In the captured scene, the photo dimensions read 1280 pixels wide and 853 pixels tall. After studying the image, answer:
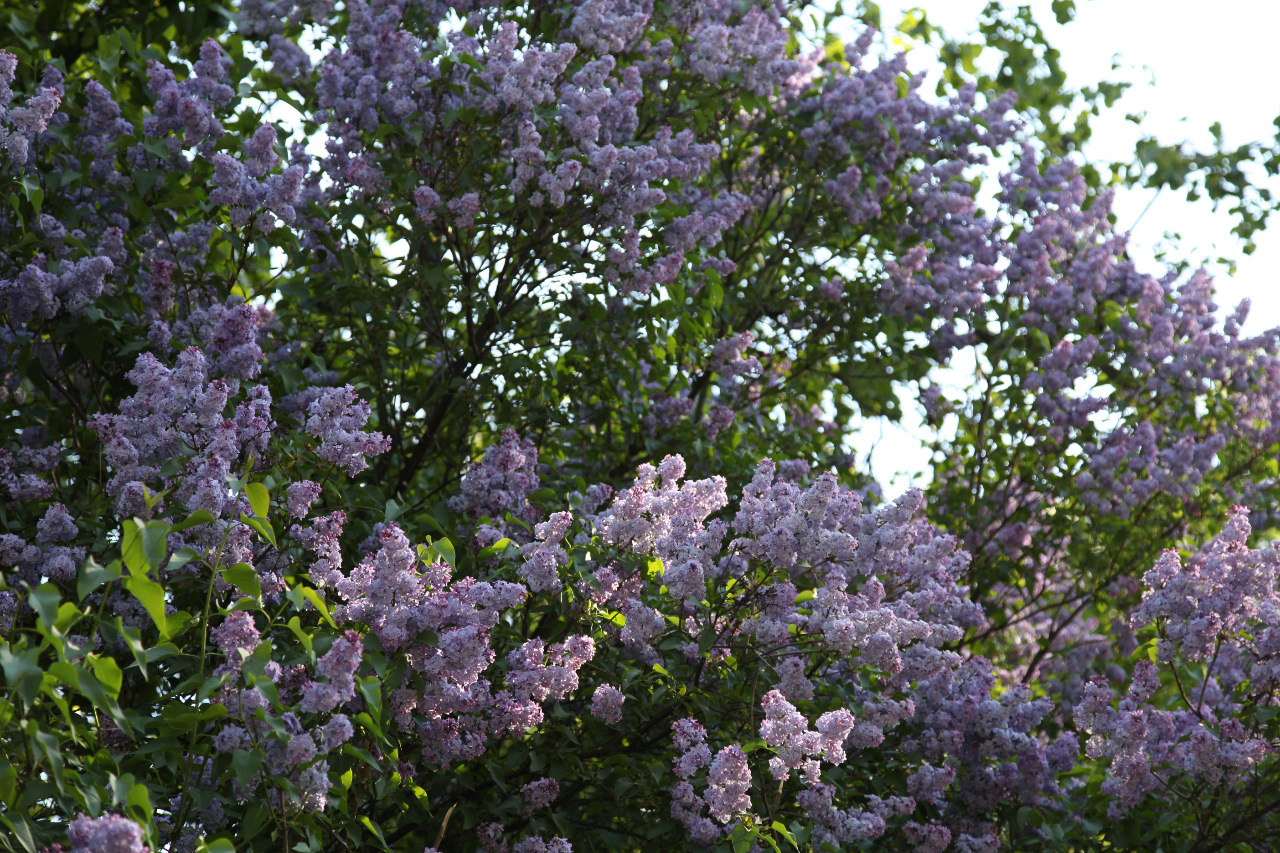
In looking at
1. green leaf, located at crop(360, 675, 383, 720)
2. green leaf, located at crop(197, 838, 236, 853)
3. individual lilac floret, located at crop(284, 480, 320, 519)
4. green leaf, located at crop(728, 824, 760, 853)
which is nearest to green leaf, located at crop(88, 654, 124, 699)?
green leaf, located at crop(197, 838, 236, 853)

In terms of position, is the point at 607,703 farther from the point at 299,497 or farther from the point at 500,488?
the point at 500,488

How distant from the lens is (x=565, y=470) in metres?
5.23

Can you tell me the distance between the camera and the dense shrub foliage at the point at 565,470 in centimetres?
273

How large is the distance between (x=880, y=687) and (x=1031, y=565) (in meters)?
3.33

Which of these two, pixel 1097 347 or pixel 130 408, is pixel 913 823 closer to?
pixel 130 408

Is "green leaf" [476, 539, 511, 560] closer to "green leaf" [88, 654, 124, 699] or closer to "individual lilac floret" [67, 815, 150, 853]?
"green leaf" [88, 654, 124, 699]

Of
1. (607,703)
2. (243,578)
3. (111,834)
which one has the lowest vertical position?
(111,834)

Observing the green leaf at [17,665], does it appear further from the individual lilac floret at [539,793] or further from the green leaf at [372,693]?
the individual lilac floret at [539,793]

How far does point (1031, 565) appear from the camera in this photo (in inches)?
278

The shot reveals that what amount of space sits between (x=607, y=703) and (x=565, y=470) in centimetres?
212

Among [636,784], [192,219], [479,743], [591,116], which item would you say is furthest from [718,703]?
[192,219]

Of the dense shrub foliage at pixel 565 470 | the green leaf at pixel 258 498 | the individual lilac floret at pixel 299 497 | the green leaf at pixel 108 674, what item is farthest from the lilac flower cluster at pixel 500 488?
Answer: the green leaf at pixel 108 674

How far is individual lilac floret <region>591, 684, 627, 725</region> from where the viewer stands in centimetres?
319

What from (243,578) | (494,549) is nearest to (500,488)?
(494,549)
